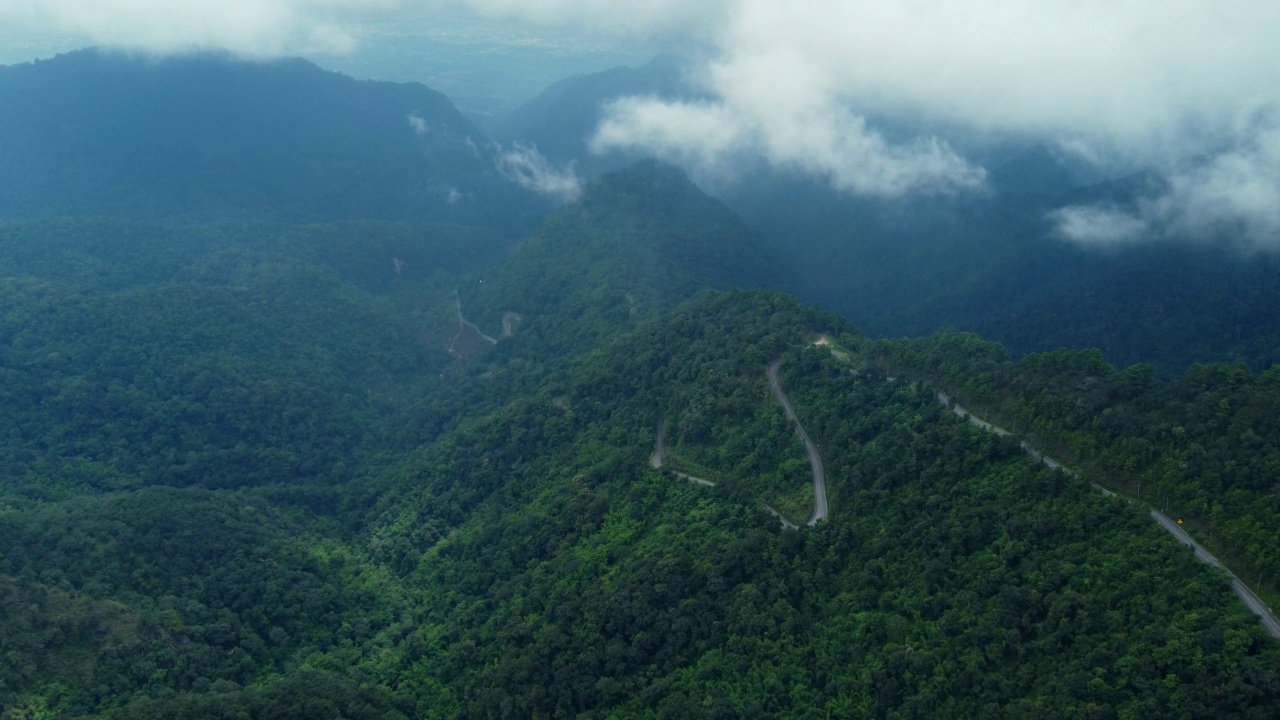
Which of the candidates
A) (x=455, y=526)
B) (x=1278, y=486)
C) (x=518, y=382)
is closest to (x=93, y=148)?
(x=518, y=382)

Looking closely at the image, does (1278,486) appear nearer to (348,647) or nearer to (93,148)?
(348,647)

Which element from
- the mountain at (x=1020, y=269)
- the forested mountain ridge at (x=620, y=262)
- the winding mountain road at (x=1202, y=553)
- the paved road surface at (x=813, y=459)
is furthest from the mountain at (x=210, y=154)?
the winding mountain road at (x=1202, y=553)

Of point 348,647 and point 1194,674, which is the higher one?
point 1194,674

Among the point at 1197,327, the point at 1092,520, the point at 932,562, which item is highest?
the point at 1197,327

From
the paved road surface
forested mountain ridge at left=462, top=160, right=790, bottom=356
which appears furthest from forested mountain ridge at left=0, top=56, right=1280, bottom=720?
forested mountain ridge at left=462, top=160, right=790, bottom=356

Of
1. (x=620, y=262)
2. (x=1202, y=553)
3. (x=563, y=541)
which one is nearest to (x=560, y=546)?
(x=563, y=541)

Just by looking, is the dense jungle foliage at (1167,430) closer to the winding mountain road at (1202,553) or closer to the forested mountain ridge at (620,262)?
the winding mountain road at (1202,553)

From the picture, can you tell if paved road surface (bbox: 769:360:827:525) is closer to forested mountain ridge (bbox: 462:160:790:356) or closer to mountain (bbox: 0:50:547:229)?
forested mountain ridge (bbox: 462:160:790:356)
